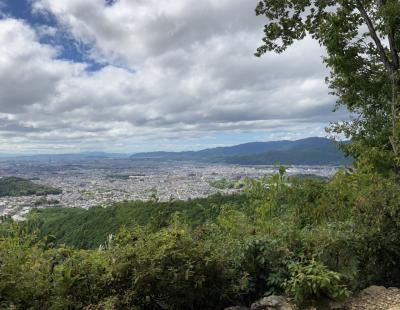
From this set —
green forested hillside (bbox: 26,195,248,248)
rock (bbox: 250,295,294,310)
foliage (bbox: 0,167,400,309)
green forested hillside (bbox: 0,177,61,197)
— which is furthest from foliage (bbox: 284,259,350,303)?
green forested hillside (bbox: 0,177,61,197)

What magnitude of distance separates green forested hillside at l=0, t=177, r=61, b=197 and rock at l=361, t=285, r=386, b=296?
4326 inches

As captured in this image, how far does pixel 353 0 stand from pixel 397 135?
444cm

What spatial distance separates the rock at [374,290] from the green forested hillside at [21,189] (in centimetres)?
10988

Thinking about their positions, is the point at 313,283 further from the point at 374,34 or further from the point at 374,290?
the point at 374,34

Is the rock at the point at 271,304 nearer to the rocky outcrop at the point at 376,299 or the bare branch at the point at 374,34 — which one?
the rocky outcrop at the point at 376,299

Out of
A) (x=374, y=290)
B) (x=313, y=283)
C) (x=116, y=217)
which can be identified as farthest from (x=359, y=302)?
(x=116, y=217)

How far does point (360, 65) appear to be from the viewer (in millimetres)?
10875

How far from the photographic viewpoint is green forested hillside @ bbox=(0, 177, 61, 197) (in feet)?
354

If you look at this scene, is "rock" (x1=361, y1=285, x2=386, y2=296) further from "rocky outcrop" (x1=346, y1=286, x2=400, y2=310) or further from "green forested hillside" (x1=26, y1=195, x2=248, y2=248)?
"green forested hillside" (x1=26, y1=195, x2=248, y2=248)

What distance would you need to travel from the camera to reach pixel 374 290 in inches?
191

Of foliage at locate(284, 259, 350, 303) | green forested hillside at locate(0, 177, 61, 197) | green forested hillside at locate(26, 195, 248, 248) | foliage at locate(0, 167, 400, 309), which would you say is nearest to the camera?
foliage at locate(0, 167, 400, 309)

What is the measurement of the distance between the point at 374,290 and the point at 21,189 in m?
119

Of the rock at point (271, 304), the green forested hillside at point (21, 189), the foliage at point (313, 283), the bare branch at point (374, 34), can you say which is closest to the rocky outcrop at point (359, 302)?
the rock at point (271, 304)

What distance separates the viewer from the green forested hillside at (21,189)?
354ft
